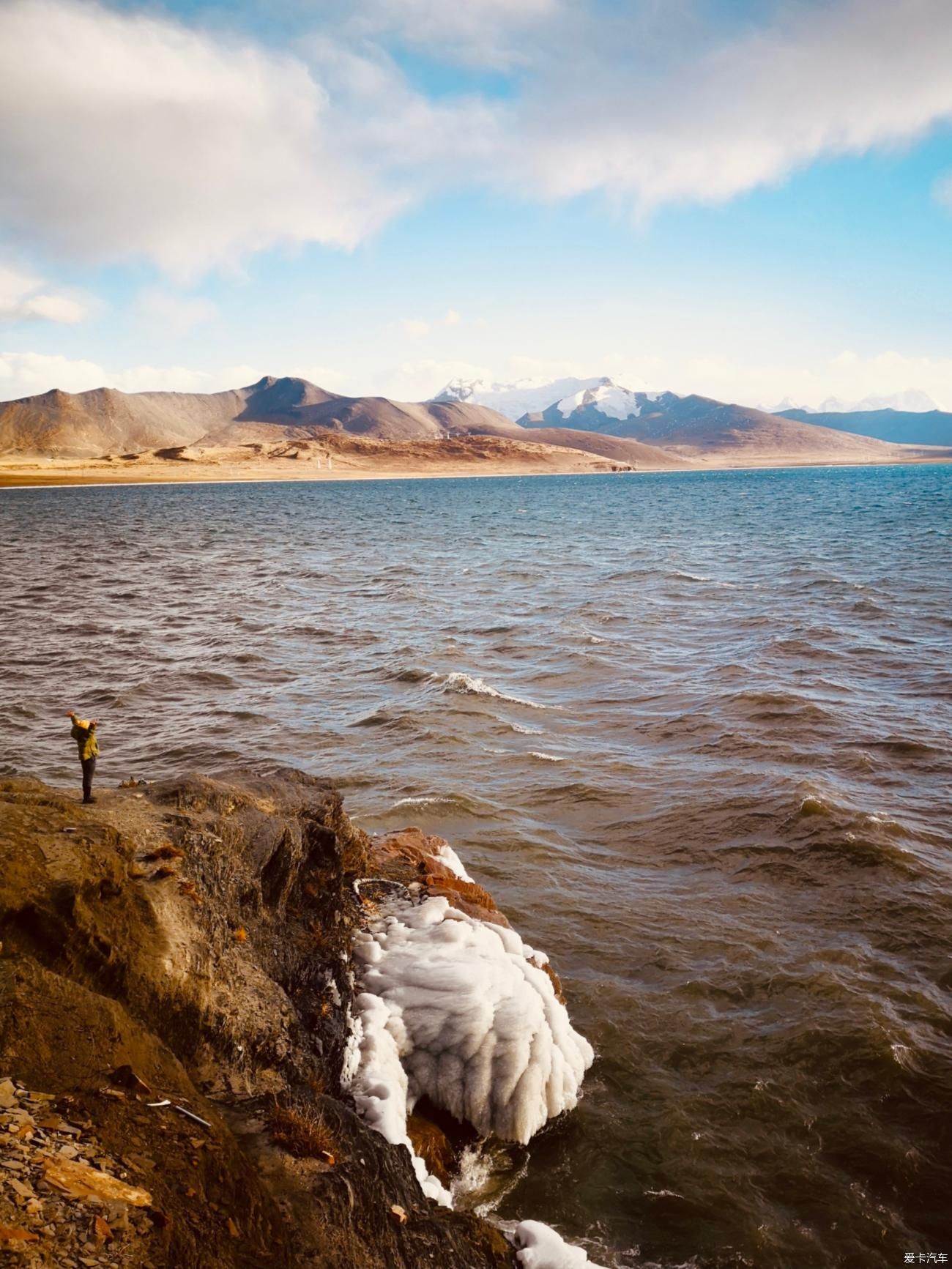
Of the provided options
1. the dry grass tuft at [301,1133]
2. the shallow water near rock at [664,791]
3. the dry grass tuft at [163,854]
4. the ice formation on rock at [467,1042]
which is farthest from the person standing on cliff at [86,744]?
the shallow water near rock at [664,791]

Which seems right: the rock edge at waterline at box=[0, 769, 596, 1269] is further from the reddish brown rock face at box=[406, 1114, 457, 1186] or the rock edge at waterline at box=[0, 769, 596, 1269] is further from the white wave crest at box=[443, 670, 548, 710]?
the white wave crest at box=[443, 670, 548, 710]

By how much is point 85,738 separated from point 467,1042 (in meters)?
5.66

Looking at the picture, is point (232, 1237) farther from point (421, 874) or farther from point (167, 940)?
point (421, 874)

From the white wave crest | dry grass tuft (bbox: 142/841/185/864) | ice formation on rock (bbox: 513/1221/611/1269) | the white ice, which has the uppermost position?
dry grass tuft (bbox: 142/841/185/864)

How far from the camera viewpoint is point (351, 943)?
368 inches

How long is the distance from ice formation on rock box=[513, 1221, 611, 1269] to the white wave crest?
47.5ft

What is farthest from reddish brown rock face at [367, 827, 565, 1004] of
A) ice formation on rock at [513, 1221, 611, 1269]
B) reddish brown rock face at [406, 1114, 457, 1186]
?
ice formation on rock at [513, 1221, 611, 1269]

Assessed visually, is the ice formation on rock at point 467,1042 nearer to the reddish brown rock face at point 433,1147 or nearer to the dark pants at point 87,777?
the reddish brown rock face at point 433,1147

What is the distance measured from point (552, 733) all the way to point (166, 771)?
8670 millimetres

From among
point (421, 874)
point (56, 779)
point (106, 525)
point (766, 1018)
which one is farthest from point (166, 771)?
point (106, 525)

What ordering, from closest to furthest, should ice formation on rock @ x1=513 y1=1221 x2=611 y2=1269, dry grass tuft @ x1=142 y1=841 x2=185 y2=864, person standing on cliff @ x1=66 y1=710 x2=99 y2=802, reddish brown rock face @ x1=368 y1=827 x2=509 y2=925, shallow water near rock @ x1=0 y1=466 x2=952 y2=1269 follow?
ice formation on rock @ x1=513 y1=1221 x2=611 y2=1269 → dry grass tuft @ x1=142 y1=841 x2=185 y2=864 → shallow water near rock @ x1=0 y1=466 x2=952 y2=1269 → person standing on cliff @ x1=66 y1=710 x2=99 y2=802 → reddish brown rock face @ x1=368 y1=827 x2=509 y2=925

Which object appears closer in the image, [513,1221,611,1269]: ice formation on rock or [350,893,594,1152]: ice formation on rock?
[513,1221,611,1269]: ice formation on rock

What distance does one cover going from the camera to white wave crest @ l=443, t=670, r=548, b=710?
21.3m

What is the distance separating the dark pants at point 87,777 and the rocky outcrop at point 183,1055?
41 cm
